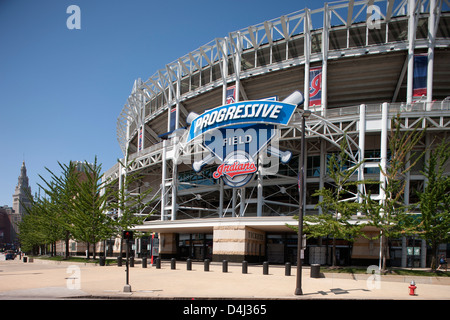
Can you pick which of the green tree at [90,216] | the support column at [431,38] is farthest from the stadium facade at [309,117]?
the green tree at [90,216]

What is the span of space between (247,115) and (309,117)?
6.53 m

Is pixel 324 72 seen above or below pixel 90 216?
above

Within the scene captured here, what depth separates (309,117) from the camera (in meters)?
37.2

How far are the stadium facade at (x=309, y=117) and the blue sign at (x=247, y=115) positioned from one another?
0.37ft

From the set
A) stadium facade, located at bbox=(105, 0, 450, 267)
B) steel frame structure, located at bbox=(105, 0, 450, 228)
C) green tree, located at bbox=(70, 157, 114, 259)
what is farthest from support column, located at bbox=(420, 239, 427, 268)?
green tree, located at bbox=(70, 157, 114, 259)

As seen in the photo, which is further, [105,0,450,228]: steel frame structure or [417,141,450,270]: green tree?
[105,0,450,228]: steel frame structure

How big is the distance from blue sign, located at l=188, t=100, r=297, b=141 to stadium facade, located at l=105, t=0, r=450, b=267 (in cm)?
11

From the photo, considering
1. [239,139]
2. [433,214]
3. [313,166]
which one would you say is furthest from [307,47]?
[433,214]

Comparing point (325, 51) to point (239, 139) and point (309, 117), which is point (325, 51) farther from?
point (239, 139)

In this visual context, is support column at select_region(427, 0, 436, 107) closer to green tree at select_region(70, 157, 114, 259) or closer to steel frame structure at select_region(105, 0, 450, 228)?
steel frame structure at select_region(105, 0, 450, 228)

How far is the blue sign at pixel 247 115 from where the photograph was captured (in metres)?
34.7

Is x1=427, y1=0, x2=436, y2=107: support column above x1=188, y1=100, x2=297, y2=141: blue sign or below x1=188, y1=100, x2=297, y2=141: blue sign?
above

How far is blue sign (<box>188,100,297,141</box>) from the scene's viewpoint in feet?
114

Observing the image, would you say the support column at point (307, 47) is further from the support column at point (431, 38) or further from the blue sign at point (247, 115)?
the support column at point (431, 38)
